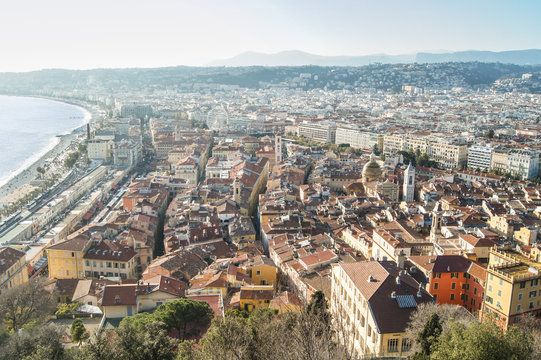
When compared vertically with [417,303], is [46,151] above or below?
below

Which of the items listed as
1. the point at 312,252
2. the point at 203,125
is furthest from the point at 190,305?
the point at 203,125

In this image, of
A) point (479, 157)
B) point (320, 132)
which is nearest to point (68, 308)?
point (479, 157)

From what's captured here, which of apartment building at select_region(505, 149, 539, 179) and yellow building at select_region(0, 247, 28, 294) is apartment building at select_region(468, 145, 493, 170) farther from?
yellow building at select_region(0, 247, 28, 294)

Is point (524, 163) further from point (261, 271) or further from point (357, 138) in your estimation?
point (261, 271)

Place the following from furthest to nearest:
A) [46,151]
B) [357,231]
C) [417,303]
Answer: [46,151], [357,231], [417,303]

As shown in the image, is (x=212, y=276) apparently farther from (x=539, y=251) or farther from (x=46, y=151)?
(x=46, y=151)

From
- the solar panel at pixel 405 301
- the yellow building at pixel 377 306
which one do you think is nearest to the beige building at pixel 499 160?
the yellow building at pixel 377 306

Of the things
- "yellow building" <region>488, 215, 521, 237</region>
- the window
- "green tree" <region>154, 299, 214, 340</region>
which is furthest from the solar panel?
"yellow building" <region>488, 215, 521, 237</region>
